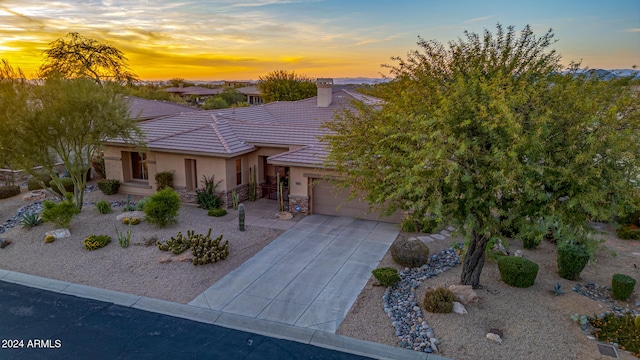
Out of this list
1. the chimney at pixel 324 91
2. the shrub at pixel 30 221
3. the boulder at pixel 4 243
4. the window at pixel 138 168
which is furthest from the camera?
the chimney at pixel 324 91

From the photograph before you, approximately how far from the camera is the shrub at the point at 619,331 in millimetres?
9008

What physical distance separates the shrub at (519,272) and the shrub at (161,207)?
12421mm

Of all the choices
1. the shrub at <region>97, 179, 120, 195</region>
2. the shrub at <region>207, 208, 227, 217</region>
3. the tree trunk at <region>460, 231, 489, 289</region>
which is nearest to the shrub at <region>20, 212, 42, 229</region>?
the shrub at <region>97, 179, 120, 195</region>

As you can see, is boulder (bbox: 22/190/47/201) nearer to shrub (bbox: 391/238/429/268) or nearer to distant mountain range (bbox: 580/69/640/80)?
shrub (bbox: 391/238/429/268)

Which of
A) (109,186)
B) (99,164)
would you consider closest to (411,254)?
(109,186)

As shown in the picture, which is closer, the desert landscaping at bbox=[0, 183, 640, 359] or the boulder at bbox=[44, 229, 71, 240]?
the desert landscaping at bbox=[0, 183, 640, 359]

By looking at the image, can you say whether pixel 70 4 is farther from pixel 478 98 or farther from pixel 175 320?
pixel 478 98

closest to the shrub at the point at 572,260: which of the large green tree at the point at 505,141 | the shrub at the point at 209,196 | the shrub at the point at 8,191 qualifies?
the large green tree at the point at 505,141

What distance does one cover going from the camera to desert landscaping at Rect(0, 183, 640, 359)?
30.5ft

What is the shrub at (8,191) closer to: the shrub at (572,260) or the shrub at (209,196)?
the shrub at (209,196)

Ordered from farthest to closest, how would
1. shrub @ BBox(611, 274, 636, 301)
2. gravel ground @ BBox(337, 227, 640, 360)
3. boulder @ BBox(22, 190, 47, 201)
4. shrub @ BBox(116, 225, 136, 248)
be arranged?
boulder @ BBox(22, 190, 47, 201), shrub @ BBox(116, 225, 136, 248), shrub @ BBox(611, 274, 636, 301), gravel ground @ BBox(337, 227, 640, 360)

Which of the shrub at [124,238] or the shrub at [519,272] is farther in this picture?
the shrub at [124,238]

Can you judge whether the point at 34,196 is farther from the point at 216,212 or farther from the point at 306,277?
the point at 306,277

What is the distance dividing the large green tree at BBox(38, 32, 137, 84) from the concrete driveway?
4116 centimetres
